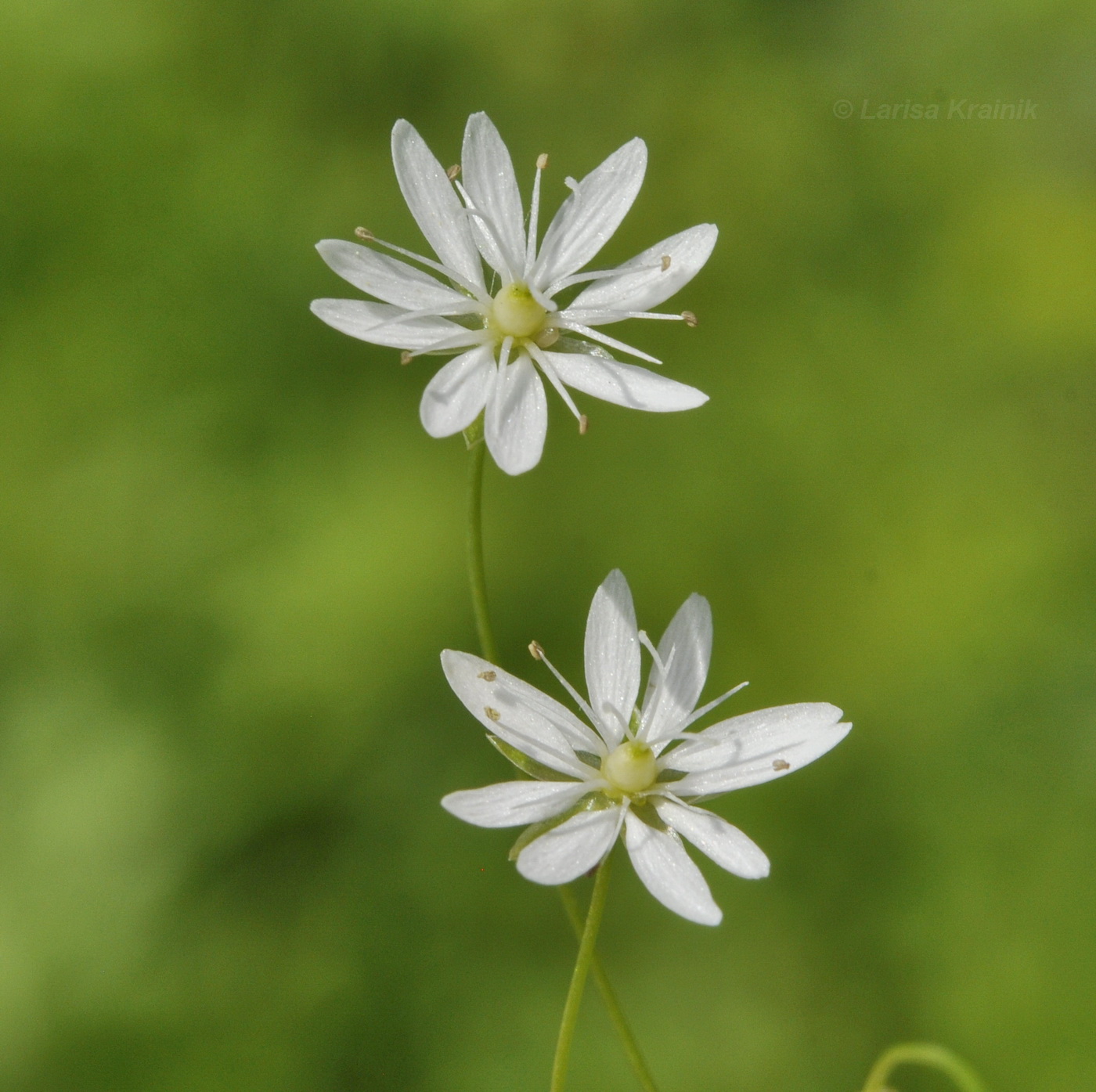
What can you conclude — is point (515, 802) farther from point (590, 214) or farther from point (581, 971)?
point (590, 214)

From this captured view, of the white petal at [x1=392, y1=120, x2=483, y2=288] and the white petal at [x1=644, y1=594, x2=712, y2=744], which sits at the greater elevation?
the white petal at [x1=392, y1=120, x2=483, y2=288]

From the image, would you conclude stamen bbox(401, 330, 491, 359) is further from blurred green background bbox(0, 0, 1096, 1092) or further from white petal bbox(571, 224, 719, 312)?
blurred green background bbox(0, 0, 1096, 1092)

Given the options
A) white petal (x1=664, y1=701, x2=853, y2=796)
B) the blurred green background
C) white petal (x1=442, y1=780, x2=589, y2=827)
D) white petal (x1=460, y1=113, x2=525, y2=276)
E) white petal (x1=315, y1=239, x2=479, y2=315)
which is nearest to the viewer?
white petal (x1=442, y1=780, x2=589, y2=827)

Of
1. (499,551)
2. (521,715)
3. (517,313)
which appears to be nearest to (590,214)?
(517,313)

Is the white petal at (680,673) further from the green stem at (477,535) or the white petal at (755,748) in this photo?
the green stem at (477,535)

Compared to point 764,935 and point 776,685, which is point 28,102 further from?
point 764,935

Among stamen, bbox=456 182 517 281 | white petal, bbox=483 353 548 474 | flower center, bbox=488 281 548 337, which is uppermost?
stamen, bbox=456 182 517 281

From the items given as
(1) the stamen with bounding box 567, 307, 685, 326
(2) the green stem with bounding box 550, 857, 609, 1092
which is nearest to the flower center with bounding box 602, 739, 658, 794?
(2) the green stem with bounding box 550, 857, 609, 1092
